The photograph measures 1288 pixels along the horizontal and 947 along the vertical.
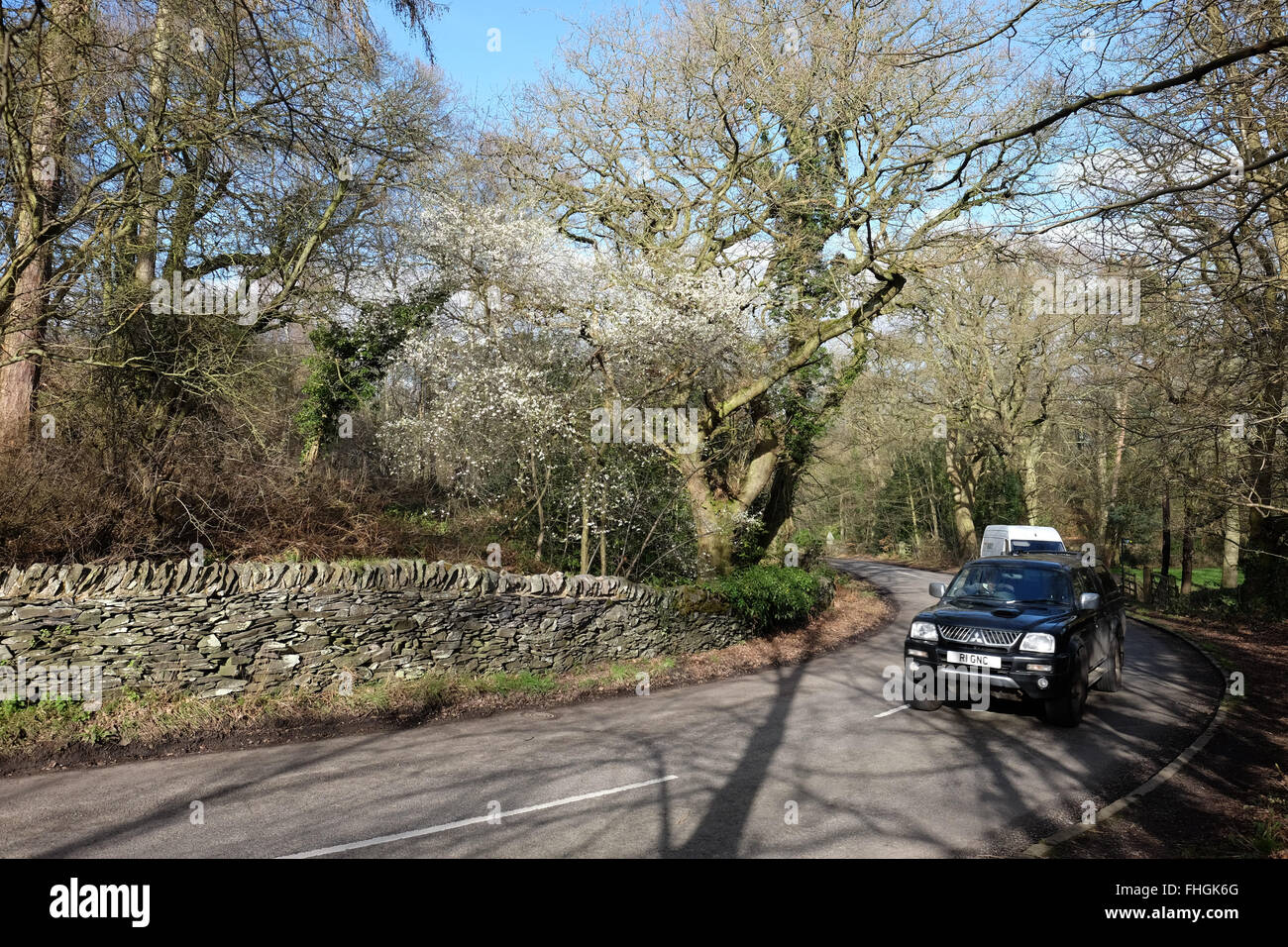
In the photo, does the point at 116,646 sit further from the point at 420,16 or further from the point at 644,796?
the point at 420,16

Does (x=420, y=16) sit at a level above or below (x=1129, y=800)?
above

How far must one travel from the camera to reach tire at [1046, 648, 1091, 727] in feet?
27.0

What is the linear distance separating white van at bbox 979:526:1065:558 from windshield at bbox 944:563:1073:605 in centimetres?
763

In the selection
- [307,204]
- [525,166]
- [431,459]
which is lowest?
[431,459]

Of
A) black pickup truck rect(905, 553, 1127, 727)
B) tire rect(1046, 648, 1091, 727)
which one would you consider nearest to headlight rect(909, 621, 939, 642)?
black pickup truck rect(905, 553, 1127, 727)

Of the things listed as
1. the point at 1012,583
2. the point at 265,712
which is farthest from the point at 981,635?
the point at 265,712

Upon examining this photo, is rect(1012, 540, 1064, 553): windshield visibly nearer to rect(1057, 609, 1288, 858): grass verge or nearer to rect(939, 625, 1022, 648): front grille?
rect(1057, 609, 1288, 858): grass verge

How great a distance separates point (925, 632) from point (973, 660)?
2.10 feet

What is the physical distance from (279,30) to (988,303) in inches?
1169

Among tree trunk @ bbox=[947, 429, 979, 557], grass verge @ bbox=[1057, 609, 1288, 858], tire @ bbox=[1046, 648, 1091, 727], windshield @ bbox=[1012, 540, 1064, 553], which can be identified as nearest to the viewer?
grass verge @ bbox=[1057, 609, 1288, 858]

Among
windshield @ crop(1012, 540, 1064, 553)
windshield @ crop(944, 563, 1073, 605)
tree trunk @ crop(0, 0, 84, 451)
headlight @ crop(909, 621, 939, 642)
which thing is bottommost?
headlight @ crop(909, 621, 939, 642)

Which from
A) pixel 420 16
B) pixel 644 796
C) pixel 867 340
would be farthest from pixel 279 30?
pixel 867 340

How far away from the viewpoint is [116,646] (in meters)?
8.24
